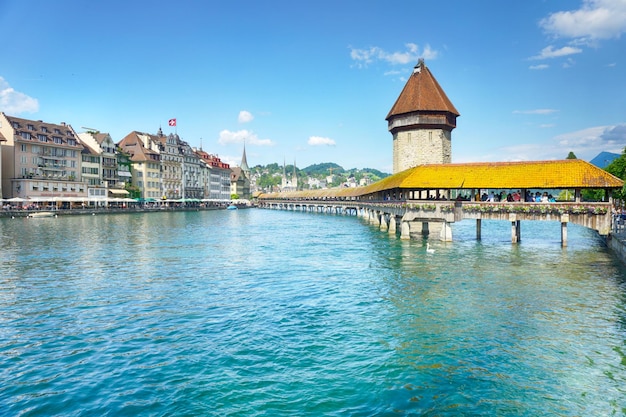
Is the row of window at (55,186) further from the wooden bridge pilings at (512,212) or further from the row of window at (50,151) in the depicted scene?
the wooden bridge pilings at (512,212)

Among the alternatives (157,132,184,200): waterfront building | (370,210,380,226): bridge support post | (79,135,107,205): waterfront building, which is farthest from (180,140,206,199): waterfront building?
(370,210,380,226): bridge support post

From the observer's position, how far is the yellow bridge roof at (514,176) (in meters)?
29.2

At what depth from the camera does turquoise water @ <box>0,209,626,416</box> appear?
921cm

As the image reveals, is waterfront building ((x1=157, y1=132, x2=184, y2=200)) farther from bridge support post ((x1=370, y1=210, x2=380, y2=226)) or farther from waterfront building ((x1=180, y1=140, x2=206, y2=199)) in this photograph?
bridge support post ((x1=370, y1=210, x2=380, y2=226))

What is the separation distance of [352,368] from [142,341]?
6.05 m

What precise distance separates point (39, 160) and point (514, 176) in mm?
75234

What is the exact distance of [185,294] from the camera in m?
18.6

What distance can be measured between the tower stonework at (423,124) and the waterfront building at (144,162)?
70.3m

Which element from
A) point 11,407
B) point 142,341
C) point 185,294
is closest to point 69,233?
point 185,294

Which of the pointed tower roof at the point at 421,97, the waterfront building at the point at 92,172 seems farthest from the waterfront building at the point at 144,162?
the pointed tower roof at the point at 421,97

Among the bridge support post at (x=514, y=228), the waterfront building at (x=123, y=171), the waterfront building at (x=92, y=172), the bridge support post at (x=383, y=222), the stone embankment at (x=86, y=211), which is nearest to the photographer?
the bridge support post at (x=514, y=228)

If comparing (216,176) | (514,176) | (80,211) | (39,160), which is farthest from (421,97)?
(216,176)

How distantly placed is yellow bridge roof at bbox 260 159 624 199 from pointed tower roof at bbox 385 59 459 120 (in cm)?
1575

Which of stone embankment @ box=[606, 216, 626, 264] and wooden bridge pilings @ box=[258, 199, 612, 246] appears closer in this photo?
stone embankment @ box=[606, 216, 626, 264]
